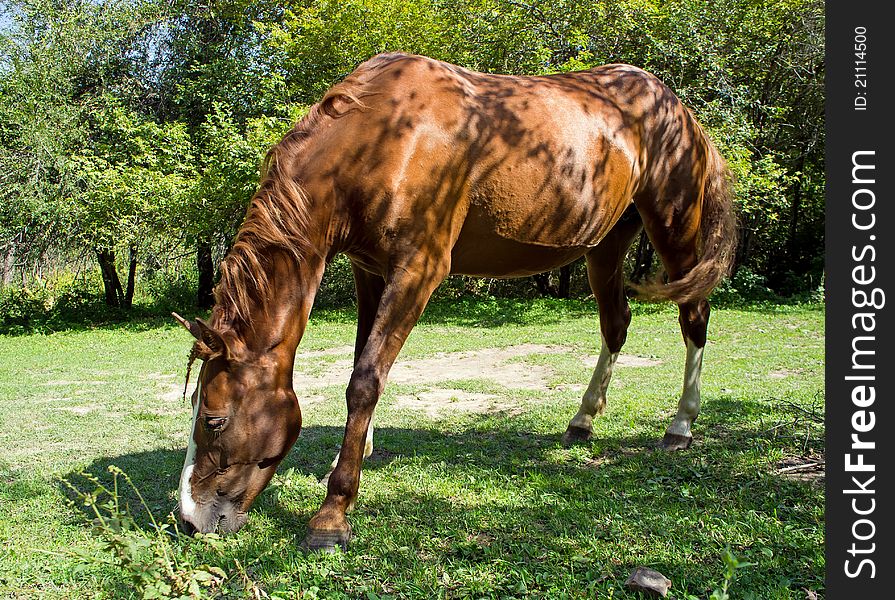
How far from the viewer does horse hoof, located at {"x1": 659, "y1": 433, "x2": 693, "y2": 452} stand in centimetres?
450

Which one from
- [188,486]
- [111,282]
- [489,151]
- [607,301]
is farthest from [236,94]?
[188,486]

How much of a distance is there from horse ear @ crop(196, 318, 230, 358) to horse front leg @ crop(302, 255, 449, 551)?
0.60 metres

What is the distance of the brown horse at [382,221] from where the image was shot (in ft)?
9.95

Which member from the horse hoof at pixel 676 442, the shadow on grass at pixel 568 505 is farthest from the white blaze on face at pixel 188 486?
the horse hoof at pixel 676 442

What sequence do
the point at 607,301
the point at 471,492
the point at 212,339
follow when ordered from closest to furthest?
1. the point at 212,339
2. the point at 471,492
3. the point at 607,301

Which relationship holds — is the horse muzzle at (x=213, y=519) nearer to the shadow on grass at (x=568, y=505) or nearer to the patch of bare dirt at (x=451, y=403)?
the shadow on grass at (x=568, y=505)

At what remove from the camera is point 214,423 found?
2.99 metres

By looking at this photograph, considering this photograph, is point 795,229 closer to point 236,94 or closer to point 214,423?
point 236,94

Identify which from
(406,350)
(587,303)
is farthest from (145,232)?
(587,303)

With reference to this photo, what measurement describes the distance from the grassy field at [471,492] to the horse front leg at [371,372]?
0.69 feet

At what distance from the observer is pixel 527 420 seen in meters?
5.55

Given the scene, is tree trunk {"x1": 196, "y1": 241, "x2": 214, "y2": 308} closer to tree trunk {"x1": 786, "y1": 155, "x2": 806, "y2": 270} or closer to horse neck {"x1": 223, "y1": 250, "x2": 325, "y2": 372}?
horse neck {"x1": 223, "y1": 250, "x2": 325, "y2": 372}

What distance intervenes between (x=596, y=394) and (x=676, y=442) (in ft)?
2.15

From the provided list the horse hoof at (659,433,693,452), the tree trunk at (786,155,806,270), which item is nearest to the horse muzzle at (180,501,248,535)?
the horse hoof at (659,433,693,452)
